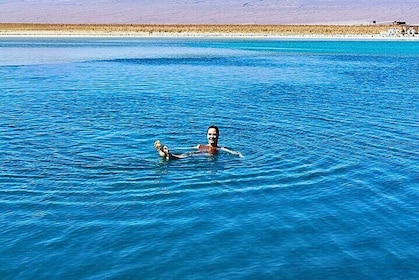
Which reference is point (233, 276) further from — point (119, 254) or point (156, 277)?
point (119, 254)

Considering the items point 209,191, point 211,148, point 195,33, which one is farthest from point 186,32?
point 209,191

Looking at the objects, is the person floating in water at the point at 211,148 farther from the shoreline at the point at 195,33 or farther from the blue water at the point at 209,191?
the shoreline at the point at 195,33

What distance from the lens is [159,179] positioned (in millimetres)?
15648

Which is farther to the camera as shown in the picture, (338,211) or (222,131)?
(222,131)

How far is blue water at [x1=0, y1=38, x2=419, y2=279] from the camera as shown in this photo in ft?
35.7

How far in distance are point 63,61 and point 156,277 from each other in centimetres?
5484

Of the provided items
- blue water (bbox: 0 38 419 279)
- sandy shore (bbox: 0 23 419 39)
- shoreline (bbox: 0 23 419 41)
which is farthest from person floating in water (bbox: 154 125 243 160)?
sandy shore (bbox: 0 23 419 39)

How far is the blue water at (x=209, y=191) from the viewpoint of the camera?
35.7 feet

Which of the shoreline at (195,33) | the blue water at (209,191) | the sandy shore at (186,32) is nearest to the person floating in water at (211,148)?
the blue water at (209,191)

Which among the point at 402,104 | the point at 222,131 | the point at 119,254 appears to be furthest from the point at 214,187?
the point at 402,104

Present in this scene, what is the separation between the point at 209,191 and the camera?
14.8 metres

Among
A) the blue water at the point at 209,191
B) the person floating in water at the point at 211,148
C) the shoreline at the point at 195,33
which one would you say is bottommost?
the shoreline at the point at 195,33

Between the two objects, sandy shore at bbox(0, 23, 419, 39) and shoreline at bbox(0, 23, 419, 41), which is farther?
sandy shore at bbox(0, 23, 419, 39)

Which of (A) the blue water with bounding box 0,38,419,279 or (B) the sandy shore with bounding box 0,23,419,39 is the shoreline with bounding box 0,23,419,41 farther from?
(A) the blue water with bounding box 0,38,419,279
